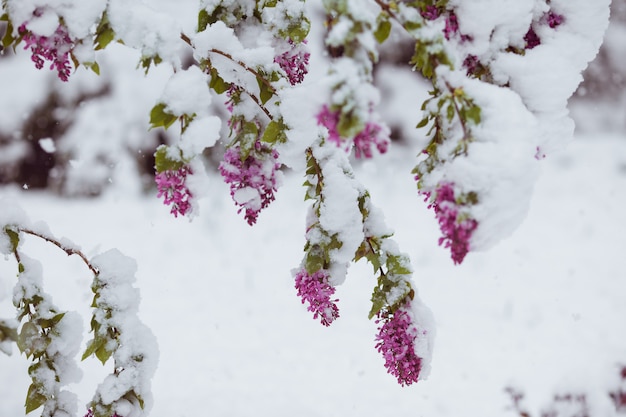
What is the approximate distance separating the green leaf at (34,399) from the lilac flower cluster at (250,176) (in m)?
0.92

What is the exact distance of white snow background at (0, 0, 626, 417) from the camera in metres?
3.29

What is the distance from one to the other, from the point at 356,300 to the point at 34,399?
286cm

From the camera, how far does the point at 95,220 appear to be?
5.29 m

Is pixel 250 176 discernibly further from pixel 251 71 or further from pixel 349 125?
pixel 349 125

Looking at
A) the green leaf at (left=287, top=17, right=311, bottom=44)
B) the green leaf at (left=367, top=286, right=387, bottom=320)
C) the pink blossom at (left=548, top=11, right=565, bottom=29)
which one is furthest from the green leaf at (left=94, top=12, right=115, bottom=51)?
the pink blossom at (left=548, top=11, right=565, bottom=29)

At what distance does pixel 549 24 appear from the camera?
1.42m

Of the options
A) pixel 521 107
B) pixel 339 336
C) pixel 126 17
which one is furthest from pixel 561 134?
pixel 339 336

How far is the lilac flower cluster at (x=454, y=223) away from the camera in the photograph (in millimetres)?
1062

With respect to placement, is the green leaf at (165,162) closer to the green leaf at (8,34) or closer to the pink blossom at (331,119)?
the pink blossom at (331,119)

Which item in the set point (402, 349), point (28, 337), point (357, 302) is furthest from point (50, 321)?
point (357, 302)

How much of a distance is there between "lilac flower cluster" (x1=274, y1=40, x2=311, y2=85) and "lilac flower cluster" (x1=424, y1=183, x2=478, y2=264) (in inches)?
32.1

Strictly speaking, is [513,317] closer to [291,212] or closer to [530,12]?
[291,212]

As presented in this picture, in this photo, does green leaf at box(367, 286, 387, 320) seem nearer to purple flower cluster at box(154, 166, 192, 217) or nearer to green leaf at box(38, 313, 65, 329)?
purple flower cluster at box(154, 166, 192, 217)

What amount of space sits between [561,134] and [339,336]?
9.21 feet
